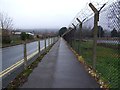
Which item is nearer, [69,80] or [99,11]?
[69,80]

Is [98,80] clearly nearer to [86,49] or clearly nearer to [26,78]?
[26,78]

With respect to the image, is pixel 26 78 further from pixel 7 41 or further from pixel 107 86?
pixel 7 41

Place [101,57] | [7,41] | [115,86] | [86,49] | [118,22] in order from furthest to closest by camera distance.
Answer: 1. [7,41]
2. [86,49]
3. [101,57]
4. [115,86]
5. [118,22]

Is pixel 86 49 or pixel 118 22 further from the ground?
pixel 118 22

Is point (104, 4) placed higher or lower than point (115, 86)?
higher

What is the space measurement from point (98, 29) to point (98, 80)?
6.86 feet

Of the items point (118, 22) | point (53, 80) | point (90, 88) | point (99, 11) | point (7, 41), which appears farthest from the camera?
point (7, 41)

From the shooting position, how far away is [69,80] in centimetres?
778

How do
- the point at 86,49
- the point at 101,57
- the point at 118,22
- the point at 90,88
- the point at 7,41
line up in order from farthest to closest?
the point at 7,41 → the point at 86,49 → the point at 101,57 → the point at 90,88 → the point at 118,22

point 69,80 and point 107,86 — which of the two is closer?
point 107,86

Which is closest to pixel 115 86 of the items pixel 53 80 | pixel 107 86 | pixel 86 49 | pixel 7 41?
pixel 107 86

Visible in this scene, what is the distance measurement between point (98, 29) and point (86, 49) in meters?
9.13

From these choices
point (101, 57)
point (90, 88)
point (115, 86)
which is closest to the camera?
point (115, 86)

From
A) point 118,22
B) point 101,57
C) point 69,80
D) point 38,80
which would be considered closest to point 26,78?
point 38,80
